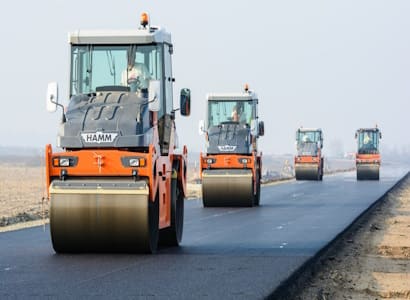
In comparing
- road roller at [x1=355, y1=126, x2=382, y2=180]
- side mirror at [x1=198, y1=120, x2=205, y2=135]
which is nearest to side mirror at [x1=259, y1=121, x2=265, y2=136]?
side mirror at [x1=198, y1=120, x2=205, y2=135]

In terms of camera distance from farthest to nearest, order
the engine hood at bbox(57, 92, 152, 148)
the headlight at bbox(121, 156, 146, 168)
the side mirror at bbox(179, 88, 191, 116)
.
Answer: the side mirror at bbox(179, 88, 191, 116) → the engine hood at bbox(57, 92, 152, 148) → the headlight at bbox(121, 156, 146, 168)

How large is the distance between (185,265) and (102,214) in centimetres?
141

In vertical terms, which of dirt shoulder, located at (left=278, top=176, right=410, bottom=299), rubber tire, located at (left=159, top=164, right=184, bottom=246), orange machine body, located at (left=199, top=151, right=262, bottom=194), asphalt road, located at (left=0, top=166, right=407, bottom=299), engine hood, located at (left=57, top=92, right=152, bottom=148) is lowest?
dirt shoulder, located at (left=278, top=176, right=410, bottom=299)

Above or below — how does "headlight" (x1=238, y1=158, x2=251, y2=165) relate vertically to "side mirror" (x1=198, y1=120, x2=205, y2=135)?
below

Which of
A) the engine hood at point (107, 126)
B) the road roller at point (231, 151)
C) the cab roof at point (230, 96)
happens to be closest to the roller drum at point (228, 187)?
the road roller at point (231, 151)

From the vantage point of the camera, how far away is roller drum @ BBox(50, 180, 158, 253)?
43.3ft

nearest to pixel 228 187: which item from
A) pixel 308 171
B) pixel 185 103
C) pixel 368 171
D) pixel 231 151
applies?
pixel 231 151

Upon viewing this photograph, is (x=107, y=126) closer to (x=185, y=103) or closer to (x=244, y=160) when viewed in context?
(x=185, y=103)

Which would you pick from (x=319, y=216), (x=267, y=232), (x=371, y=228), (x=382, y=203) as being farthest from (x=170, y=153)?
(x=382, y=203)

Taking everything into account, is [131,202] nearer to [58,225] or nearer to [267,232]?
[58,225]

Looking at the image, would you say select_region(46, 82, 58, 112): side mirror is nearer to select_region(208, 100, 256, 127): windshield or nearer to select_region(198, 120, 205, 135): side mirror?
select_region(198, 120, 205, 135): side mirror

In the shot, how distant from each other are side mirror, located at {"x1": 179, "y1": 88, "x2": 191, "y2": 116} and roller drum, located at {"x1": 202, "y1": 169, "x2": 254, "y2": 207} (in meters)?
12.7

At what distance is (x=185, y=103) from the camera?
15.2 m

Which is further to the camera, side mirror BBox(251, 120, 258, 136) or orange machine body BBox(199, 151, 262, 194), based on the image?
side mirror BBox(251, 120, 258, 136)
